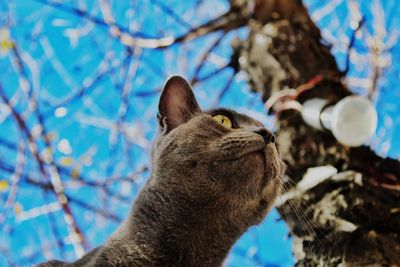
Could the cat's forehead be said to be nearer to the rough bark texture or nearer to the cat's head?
the cat's head

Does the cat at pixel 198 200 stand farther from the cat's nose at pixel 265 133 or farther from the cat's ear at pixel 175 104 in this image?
the cat's ear at pixel 175 104

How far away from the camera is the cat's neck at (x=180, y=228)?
1.31m

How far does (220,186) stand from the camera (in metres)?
1.33

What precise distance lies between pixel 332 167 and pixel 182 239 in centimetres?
78

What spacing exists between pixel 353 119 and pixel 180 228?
781 millimetres

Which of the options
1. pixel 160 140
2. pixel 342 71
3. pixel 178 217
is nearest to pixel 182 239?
pixel 178 217

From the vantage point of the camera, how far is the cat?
1.31 metres

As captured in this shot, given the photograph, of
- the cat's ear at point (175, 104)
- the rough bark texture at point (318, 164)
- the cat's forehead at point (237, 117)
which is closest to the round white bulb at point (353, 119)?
the rough bark texture at point (318, 164)

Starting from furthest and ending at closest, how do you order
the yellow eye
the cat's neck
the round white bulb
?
the round white bulb, the yellow eye, the cat's neck

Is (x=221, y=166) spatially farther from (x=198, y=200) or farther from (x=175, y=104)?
(x=175, y=104)

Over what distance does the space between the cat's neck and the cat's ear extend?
297 mm

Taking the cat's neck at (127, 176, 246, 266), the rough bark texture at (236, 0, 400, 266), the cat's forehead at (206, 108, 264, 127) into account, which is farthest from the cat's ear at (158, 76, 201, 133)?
the rough bark texture at (236, 0, 400, 266)

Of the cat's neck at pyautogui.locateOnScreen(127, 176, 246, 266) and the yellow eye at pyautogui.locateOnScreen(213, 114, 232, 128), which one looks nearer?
the cat's neck at pyautogui.locateOnScreen(127, 176, 246, 266)

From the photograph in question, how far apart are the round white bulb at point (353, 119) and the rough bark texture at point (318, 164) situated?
0.16m
